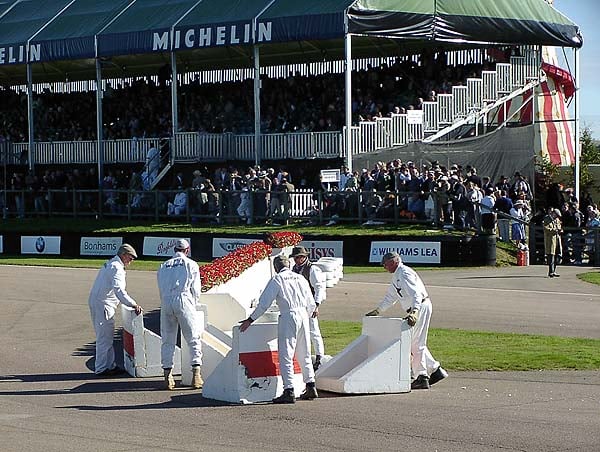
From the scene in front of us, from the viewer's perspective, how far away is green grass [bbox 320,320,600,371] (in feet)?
54.0

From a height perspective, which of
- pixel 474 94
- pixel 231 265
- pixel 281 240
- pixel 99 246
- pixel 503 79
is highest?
pixel 503 79

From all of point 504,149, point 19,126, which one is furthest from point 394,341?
point 19,126

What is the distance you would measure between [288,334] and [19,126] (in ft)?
140

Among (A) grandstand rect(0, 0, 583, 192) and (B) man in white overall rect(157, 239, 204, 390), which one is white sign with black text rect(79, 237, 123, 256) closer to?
(A) grandstand rect(0, 0, 583, 192)

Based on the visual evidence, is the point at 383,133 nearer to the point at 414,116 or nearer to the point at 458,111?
the point at 414,116

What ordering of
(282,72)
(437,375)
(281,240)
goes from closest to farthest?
1. (437,375)
2. (281,240)
3. (282,72)


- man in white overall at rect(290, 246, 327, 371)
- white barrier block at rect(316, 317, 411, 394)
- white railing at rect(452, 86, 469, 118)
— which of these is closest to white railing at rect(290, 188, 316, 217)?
white railing at rect(452, 86, 469, 118)

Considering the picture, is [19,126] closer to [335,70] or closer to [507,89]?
[335,70]

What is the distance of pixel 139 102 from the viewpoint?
50375 millimetres

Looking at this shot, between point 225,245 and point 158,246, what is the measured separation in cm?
283

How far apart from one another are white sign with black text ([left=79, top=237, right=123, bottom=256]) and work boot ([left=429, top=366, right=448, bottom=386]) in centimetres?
2389

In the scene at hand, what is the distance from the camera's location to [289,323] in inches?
543

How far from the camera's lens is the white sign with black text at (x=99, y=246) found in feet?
124

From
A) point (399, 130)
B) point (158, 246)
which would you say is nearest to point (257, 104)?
point (399, 130)
